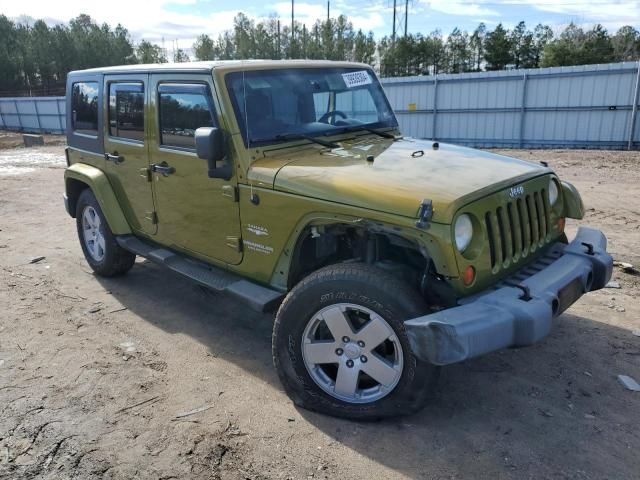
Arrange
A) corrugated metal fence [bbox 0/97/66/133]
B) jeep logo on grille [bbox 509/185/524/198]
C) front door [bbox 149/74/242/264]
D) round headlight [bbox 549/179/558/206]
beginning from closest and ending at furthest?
jeep logo on grille [bbox 509/185/524/198], round headlight [bbox 549/179/558/206], front door [bbox 149/74/242/264], corrugated metal fence [bbox 0/97/66/133]

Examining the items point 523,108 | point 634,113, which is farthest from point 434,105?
point 634,113

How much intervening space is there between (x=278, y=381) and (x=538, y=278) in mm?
1821

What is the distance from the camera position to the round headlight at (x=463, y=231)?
9.33 ft

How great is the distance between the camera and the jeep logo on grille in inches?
127

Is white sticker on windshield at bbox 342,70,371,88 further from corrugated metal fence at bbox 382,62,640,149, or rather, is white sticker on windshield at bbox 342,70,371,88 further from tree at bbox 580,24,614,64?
tree at bbox 580,24,614,64

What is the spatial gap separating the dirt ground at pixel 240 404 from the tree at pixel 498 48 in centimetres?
4273

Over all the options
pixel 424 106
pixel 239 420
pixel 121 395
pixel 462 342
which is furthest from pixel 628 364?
pixel 424 106

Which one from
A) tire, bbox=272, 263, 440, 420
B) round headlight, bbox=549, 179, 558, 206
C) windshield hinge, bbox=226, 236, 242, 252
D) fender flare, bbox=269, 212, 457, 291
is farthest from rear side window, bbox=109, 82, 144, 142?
round headlight, bbox=549, 179, 558, 206

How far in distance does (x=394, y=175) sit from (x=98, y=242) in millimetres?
3697

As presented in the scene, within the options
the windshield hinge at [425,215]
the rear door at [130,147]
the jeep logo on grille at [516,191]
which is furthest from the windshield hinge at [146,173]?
the jeep logo on grille at [516,191]

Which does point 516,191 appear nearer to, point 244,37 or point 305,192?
point 305,192

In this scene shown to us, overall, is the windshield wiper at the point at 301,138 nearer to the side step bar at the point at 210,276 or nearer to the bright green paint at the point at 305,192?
the bright green paint at the point at 305,192

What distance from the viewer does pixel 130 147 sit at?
4730 mm

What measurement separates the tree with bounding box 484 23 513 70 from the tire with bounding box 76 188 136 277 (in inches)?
1722
